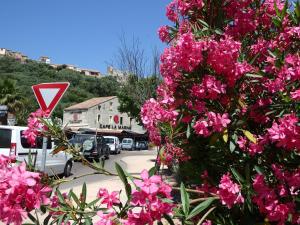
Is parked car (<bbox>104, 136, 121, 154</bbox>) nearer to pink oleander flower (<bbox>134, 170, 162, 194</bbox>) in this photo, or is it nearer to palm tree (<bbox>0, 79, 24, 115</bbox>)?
palm tree (<bbox>0, 79, 24, 115</bbox>)

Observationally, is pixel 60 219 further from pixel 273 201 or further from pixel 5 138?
pixel 5 138

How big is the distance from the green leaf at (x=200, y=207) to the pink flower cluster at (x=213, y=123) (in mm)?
408

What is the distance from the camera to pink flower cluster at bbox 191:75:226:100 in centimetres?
270

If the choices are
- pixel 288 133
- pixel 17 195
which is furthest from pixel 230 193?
pixel 17 195

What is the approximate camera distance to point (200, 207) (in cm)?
235

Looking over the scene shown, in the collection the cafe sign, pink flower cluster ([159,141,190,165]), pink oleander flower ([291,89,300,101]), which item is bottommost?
pink flower cluster ([159,141,190,165])

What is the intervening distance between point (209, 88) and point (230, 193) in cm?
66

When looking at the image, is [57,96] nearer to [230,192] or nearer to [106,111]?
[230,192]

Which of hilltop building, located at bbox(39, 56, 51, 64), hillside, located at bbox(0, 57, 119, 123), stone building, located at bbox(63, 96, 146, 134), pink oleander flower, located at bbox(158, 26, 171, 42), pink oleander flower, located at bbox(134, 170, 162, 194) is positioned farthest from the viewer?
hilltop building, located at bbox(39, 56, 51, 64)

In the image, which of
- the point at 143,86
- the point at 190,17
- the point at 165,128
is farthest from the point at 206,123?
the point at 143,86

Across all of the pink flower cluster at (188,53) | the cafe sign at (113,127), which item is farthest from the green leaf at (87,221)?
the cafe sign at (113,127)

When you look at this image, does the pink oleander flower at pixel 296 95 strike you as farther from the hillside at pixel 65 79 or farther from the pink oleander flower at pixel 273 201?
the hillside at pixel 65 79

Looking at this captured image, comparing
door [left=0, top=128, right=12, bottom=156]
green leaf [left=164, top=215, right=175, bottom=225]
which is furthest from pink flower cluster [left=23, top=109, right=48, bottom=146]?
door [left=0, top=128, right=12, bottom=156]

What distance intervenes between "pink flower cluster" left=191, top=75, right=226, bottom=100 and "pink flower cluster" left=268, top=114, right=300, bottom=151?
49cm
